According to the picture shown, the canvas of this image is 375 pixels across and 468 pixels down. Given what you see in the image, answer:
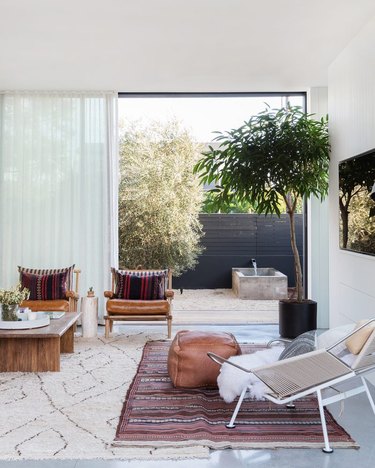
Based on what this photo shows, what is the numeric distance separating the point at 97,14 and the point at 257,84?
275 cm

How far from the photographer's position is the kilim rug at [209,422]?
3.28 m

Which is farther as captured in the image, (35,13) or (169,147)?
(169,147)

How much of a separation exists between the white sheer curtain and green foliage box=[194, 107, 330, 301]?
1.74 m

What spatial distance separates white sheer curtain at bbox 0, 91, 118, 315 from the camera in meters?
7.27

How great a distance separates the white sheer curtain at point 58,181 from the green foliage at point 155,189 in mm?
2662

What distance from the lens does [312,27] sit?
5.03 metres

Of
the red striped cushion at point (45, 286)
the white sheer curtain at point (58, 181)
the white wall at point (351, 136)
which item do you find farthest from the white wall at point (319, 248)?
the red striped cushion at point (45, 286)

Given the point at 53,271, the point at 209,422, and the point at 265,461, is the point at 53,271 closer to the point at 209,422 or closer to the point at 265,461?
the point at 209,422

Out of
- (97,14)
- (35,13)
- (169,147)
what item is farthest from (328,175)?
(169,147)

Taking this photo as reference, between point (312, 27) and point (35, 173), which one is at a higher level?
point (312, 27)

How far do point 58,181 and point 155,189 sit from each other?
9.51 feet

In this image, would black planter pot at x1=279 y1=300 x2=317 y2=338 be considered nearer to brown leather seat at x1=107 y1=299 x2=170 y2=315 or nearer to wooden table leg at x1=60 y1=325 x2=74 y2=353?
brown leather seat at x1=107 y1=299 x2=170 y2=315

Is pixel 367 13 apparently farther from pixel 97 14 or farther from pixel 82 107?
pixel 82 107

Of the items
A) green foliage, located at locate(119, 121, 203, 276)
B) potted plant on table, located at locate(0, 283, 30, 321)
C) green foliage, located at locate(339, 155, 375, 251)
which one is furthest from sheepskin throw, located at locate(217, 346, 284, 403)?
green foliage, located at locate(119, 121, 203, 276)
